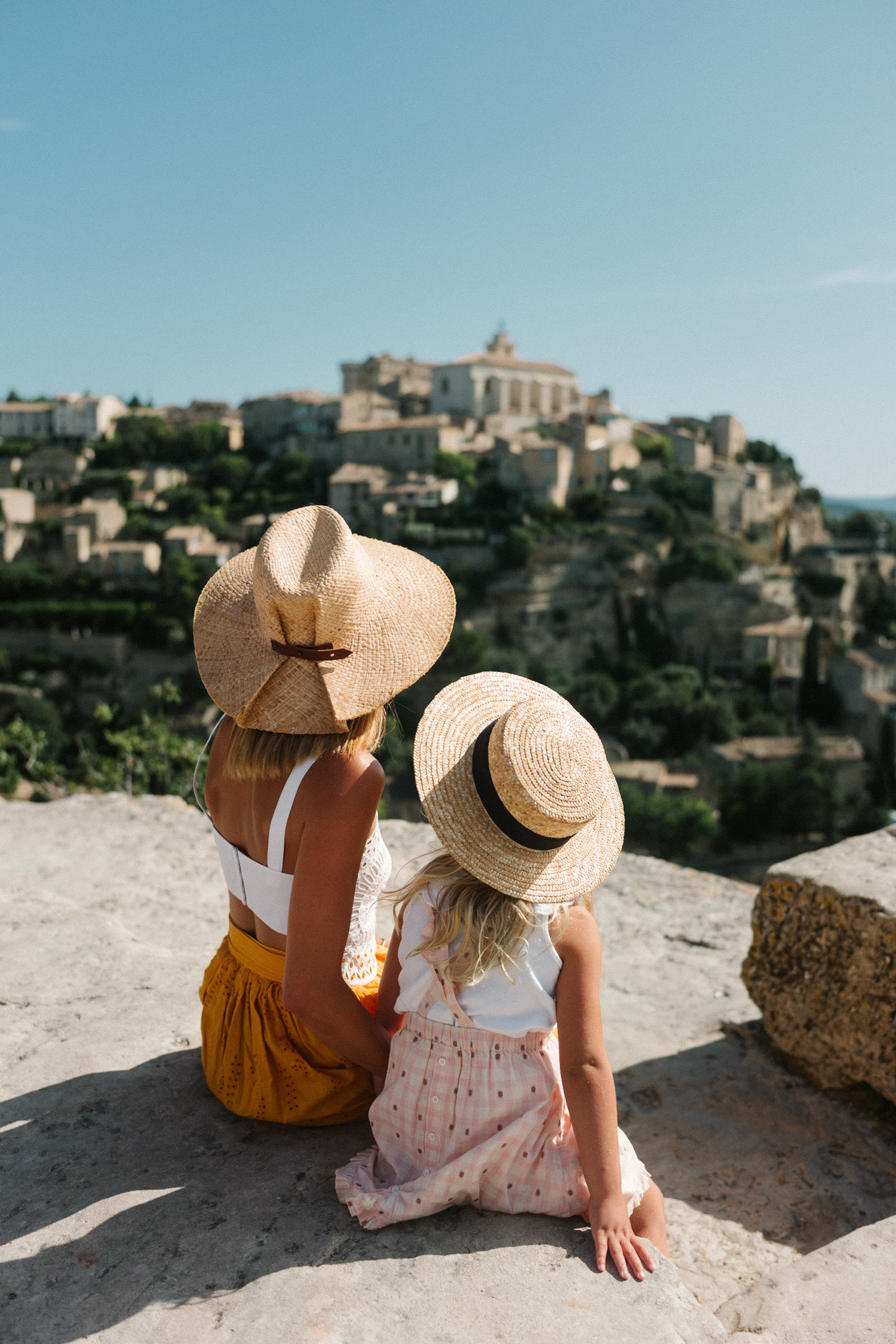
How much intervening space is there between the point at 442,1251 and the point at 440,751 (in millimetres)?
874

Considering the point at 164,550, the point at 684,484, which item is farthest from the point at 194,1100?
the point at 684,484

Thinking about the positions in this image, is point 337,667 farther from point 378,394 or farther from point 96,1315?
point 378,394

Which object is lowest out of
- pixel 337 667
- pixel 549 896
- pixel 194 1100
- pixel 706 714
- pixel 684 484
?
pixel 706 714

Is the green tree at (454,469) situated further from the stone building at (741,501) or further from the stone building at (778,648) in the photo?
the stone building at (778,648)

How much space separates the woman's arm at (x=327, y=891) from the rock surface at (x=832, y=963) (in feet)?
5.24

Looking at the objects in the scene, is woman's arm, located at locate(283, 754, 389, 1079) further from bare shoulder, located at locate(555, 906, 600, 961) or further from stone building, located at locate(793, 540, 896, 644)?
stone building, located at locate(793, 540, 896, 644)

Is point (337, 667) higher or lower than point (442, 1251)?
higher

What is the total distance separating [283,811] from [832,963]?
1.81 m

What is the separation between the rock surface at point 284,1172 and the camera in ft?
5.14

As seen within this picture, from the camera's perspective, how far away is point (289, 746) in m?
1.94

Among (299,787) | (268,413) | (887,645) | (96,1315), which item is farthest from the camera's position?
(268,413)

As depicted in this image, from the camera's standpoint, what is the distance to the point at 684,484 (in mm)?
45938

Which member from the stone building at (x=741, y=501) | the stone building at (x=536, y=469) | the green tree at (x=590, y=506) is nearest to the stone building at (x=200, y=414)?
the stone building at (x=536, y=469)

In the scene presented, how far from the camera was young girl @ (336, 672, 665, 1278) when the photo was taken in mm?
1662
